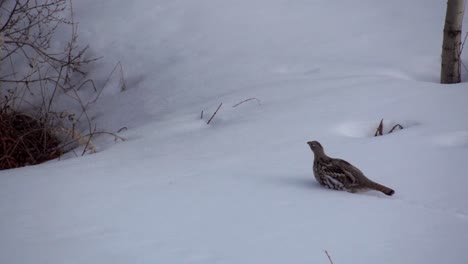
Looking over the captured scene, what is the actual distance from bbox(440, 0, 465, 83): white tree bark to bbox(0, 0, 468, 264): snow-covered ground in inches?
8.7

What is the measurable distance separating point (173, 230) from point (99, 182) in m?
1.12

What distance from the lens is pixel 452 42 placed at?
17.0 ft

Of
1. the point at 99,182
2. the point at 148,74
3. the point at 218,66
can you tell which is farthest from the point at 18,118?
the point at 99,182

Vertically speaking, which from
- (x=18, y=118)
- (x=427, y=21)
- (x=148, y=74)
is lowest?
(x=18, y=118)

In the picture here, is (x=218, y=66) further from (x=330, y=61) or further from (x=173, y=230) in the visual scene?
(x=173, y=230)

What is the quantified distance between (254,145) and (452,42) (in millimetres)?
2316

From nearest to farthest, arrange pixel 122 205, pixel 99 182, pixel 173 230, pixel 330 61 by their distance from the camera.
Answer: pixel 173 230 → pixel 122 205 → pixel 99 182 → pixel 330 61

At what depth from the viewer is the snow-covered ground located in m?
2.59

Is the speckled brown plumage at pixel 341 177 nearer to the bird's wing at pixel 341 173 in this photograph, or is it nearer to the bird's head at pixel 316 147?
the bird's wing at pixel 341 173

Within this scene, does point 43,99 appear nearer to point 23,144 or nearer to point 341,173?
point 23,144

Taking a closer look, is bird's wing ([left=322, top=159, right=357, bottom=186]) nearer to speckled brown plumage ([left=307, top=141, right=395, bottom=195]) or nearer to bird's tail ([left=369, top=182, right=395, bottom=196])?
Answer: speckled brown plumage ([left=307, top=141, right=395, bottom=195])

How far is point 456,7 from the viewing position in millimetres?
5086

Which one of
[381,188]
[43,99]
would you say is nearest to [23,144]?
[43,99]

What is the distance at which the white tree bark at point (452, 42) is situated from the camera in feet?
16.7
